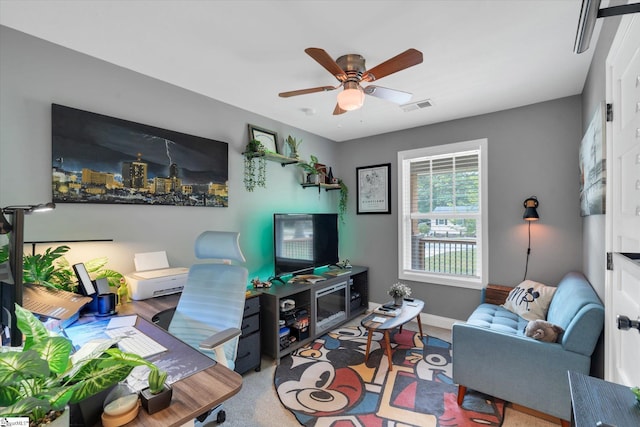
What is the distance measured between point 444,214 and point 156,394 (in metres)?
3.46

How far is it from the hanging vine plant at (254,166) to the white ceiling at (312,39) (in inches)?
20.3

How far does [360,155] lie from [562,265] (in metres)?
2.69

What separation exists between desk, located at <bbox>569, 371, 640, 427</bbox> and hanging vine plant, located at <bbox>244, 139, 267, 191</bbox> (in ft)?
9.34

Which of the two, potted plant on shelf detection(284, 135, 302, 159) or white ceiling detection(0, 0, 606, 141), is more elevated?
white ceiling detection(0, 0, 606, 141)

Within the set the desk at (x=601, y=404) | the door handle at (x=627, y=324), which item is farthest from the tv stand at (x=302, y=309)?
the door handle at (x=627, y=324)

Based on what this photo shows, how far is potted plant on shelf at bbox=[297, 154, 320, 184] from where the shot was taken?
3779mm

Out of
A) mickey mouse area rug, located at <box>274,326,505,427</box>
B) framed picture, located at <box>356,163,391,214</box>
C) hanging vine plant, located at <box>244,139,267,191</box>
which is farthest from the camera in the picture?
framed picture, located at <box>356,163,391,214</box>

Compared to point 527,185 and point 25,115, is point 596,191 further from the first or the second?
point 25,115

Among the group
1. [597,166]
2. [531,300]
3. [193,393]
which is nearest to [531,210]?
[531,300]

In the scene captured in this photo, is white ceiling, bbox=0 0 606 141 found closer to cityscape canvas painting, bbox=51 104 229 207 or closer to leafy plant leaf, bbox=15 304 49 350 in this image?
cityscape canvas painting, bbox=51 104 229 207

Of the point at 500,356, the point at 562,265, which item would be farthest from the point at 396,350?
the point at 562,265

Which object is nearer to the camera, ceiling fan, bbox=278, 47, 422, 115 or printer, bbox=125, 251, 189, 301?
ceiling fan, bbox=278, 47, 422, 115

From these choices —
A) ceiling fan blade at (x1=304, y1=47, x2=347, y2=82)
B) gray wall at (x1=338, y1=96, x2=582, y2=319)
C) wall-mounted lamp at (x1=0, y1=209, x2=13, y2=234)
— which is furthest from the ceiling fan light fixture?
wall-mounted lamp at (x1=0, y1=209, x2=13, y2=234)

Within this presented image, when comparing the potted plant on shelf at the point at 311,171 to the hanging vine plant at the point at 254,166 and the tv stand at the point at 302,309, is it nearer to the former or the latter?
the hanging vine plant at the point at 254,166
